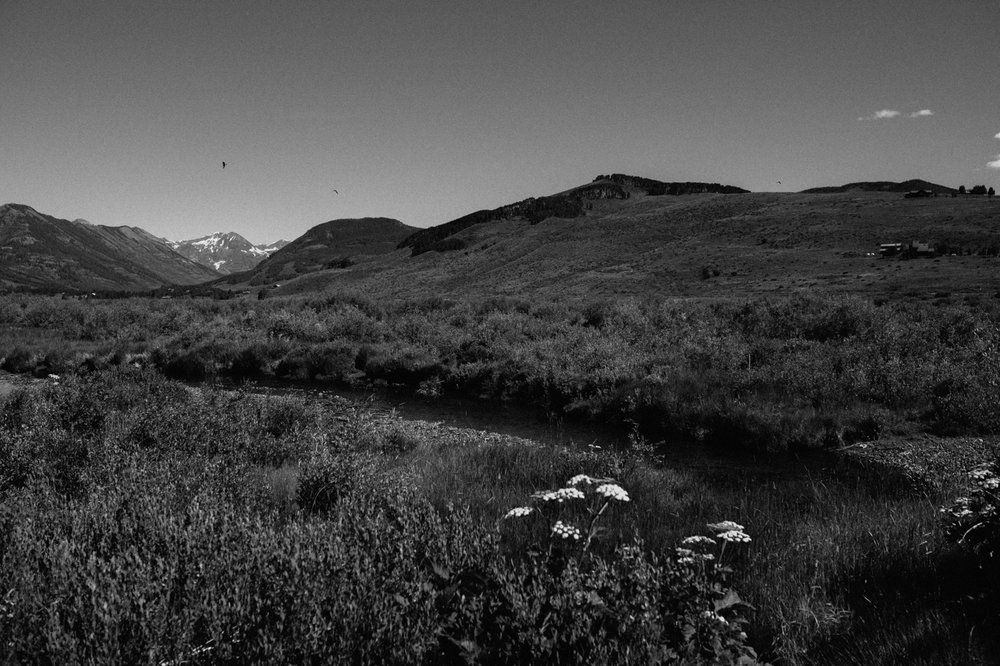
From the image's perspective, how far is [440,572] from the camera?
10.0ft

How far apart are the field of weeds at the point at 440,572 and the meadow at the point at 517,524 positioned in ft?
0.08

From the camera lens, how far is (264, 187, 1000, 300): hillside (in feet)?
149

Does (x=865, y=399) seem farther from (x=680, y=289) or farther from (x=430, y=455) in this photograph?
(x=680, y=289)

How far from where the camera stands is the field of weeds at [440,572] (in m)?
2.56

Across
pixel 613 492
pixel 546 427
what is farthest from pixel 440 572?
pixel 546 427

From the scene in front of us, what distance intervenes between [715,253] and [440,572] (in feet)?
232

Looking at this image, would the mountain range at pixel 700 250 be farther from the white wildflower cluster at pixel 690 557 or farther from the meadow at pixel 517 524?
the white wildflower cluster at pixel 690 557

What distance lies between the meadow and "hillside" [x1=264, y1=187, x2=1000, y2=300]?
29263 millimetres

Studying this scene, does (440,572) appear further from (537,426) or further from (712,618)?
(537,426)

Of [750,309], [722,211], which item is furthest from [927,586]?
[722,211]

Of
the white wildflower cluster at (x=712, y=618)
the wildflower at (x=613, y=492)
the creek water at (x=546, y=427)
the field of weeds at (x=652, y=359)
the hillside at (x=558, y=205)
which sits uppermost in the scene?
the hillside at (x=558, y=205)

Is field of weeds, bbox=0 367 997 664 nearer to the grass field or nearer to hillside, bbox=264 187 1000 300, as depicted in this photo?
the grass field

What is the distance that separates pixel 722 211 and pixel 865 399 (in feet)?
298

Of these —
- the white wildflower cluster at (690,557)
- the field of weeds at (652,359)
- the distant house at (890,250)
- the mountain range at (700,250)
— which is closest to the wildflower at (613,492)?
the white wildflower cluster at (690,557)
